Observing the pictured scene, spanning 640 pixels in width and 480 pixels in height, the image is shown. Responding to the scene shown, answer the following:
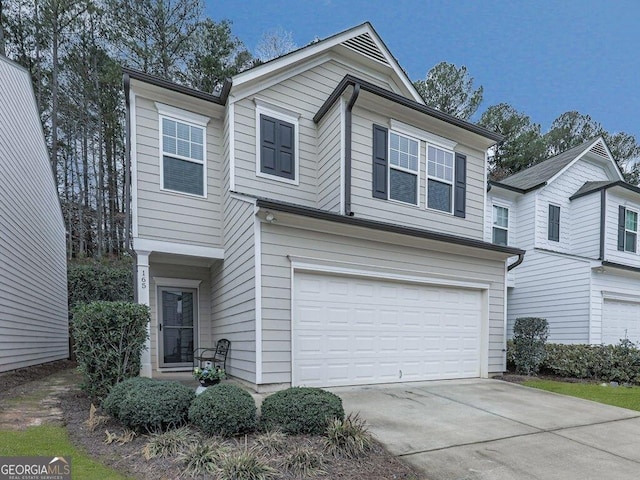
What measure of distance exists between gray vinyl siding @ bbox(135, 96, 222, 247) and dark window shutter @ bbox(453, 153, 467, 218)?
561cm

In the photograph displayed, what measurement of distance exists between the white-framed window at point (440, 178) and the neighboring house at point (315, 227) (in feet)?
0.13

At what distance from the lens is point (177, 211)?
7859 millimetres

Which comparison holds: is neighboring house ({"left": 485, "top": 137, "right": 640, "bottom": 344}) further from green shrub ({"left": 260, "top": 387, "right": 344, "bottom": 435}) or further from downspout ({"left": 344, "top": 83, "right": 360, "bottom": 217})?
green shrub ({"left": 260, "top": 387, "right": 344, "bottom": 435})

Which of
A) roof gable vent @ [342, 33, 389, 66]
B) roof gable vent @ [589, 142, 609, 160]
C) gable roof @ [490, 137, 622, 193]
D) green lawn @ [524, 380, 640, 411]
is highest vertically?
roof gable vent @ [342, 33, 389, 66]

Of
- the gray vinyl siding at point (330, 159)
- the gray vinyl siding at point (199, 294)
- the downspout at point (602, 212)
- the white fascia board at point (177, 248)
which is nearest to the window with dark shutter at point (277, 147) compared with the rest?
the gray vinyl siding at point (330, 159)

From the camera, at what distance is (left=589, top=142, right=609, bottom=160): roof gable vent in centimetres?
1480

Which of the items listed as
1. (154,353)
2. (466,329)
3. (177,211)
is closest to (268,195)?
(177,211)

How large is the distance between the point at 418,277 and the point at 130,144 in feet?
20.8

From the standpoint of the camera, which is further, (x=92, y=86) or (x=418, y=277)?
(x=92, y=86)

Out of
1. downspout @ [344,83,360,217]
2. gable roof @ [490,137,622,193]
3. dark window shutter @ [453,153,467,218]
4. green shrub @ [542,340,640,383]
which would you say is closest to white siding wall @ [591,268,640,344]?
green shrub @ [542,340,640,383]

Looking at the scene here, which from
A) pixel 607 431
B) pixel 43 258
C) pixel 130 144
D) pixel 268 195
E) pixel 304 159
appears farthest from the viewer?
pixel 43 258

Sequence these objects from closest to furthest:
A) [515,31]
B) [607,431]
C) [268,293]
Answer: [607,431] < [268,293] < [515,31]

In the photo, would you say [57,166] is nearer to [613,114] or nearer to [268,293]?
[268,293]

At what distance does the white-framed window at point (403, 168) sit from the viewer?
855cm
